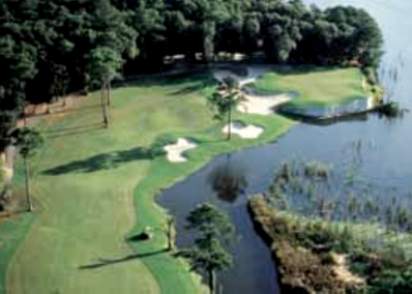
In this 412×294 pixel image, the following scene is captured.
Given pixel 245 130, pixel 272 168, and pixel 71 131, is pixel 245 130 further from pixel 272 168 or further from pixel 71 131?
pixel 71 131

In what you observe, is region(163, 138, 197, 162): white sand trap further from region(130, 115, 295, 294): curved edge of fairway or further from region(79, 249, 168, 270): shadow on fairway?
region(79, 249, 168, 270): shadow on fairway

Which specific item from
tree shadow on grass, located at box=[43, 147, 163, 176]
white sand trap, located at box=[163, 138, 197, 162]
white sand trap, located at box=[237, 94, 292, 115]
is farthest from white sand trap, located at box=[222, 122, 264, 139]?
tree shadow on grass, located at box=[43, 147, 163, 176]

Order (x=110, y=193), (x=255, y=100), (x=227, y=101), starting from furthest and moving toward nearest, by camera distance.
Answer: (x=255, y=100), (x=227, y=101), (x=110, y=193)

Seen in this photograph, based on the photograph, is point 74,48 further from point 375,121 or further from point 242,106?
point 375,121

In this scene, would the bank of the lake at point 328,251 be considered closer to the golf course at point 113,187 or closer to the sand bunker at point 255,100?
the golf course at point 113,187

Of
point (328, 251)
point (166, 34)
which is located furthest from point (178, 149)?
point (166, 34)
